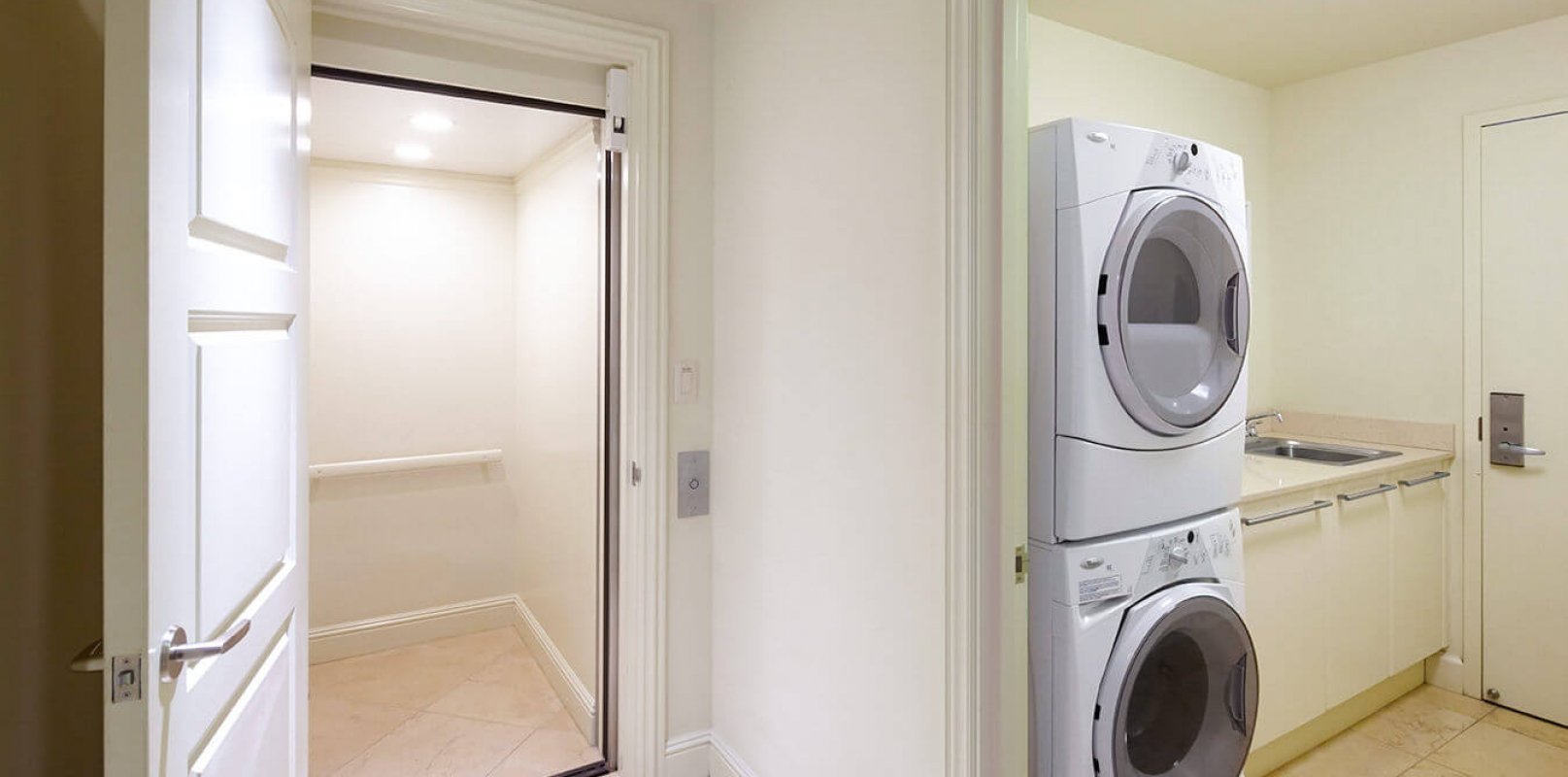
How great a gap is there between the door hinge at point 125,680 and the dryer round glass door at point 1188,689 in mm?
1652

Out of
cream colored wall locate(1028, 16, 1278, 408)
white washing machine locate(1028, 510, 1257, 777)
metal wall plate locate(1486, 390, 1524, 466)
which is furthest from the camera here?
metal wall plate locate(1486, 390, 1524, 466)

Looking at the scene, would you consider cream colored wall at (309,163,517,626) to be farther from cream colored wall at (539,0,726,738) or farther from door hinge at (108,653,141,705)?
door hinge at (108,653,141,705)

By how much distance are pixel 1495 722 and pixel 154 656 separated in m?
3.81

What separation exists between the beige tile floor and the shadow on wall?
4.10ft

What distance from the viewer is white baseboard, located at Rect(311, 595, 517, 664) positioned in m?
3.12

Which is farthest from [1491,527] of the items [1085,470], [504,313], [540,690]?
[504,313]

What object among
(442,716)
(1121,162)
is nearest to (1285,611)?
(1121,162)

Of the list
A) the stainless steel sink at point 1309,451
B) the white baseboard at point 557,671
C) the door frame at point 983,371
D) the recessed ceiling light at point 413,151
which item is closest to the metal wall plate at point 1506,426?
the stainless steel sink at point 1309,451

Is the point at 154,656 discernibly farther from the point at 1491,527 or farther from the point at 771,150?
the point at 1491,527

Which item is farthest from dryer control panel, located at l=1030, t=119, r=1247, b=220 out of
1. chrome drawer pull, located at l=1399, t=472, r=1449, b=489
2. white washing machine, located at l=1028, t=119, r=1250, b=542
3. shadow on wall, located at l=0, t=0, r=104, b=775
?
shadow on wall, located at l=0, t=0, r=104, b=775

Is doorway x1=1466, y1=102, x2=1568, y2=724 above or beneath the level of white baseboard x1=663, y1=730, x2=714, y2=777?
above

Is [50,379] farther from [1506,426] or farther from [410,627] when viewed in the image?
[1506,426]

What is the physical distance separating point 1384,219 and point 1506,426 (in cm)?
91

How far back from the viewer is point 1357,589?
243cm
